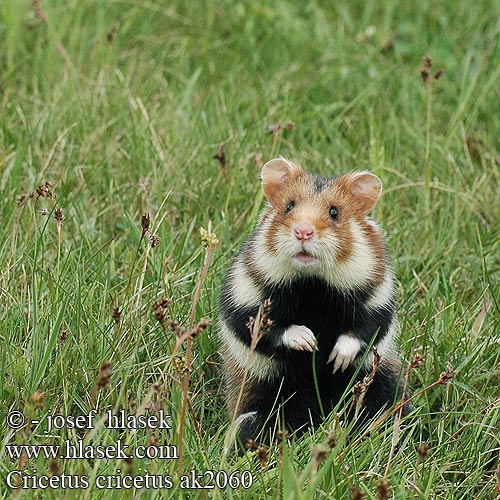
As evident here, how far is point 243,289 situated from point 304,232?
428mm

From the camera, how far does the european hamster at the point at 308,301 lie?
13.5 ft

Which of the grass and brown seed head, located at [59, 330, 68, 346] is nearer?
Result: the grass

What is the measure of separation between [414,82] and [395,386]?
130 inches

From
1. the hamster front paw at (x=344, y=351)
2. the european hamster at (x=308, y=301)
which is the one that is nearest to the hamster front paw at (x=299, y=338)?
the european hamster at (x=308, y=301)

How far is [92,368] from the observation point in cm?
420

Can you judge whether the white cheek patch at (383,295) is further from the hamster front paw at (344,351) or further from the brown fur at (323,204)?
A: the hamster front paw at (344,351)

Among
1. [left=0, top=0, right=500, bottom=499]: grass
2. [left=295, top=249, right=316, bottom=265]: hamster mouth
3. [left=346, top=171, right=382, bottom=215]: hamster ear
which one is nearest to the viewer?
[left=0, top=0, right=500, bottom=499]: grass

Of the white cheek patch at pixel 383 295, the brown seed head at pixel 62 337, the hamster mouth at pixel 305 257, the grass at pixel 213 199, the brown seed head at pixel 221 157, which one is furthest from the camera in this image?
the brown seed head at pixel 221 157

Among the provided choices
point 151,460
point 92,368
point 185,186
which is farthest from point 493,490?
point 185,186

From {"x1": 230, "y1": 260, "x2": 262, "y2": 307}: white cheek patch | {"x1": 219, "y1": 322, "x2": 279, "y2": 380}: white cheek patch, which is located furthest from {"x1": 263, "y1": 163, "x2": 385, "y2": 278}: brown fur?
{"x1": 219, "y1": 322, "x2": 279, "y2": 380}: white cheek patch

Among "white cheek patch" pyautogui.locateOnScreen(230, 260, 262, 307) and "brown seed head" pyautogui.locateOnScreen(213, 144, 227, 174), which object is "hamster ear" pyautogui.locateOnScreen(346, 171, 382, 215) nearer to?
"white cheek patch" pyautogui.locateOnScreen(230, 260, 262, 307)

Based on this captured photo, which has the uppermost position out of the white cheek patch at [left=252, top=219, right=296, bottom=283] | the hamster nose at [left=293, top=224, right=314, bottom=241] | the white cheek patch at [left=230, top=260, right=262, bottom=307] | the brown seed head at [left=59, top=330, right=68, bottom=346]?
the hamster nose at [left=293, top=224, right=314, bottom=241]

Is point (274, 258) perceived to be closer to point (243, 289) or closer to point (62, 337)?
point (243, 289)

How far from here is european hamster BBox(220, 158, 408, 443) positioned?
4.12 metres
